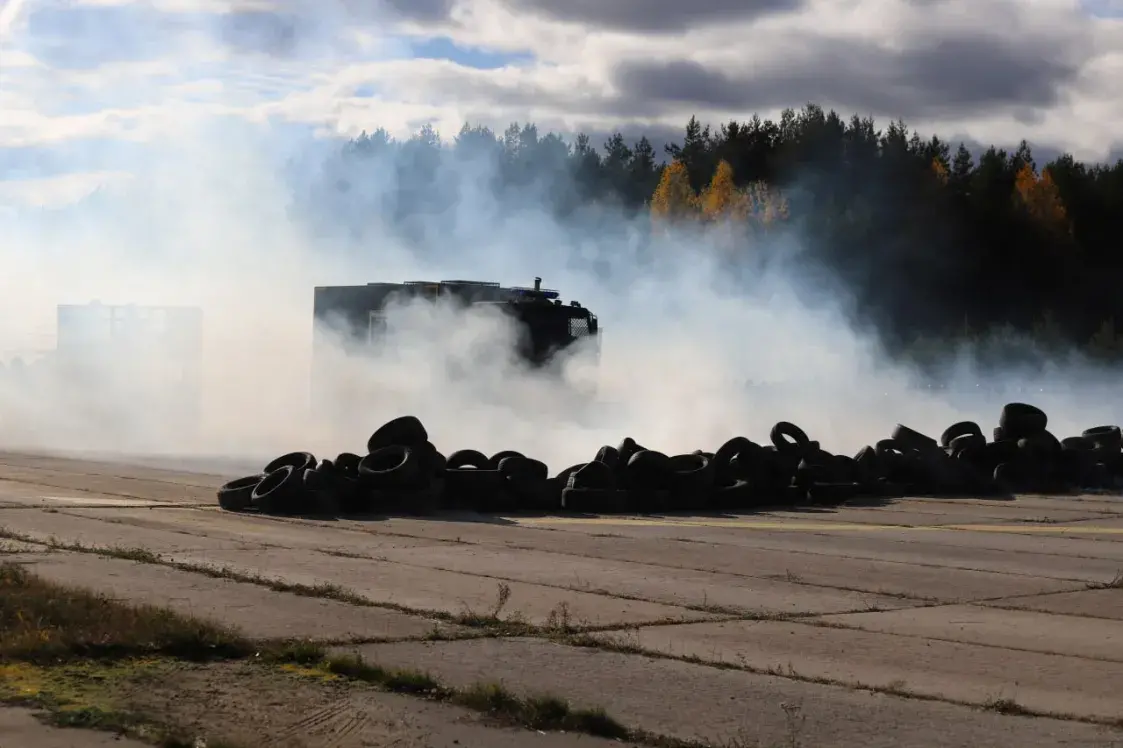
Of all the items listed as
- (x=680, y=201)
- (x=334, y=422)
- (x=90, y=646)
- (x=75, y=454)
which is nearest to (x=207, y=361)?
(x=334, y=422)

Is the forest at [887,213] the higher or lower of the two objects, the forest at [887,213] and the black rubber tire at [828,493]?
the higher

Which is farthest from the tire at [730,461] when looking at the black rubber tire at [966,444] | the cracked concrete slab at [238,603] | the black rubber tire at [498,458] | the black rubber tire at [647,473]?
the cracked concrete slab at [238,603]

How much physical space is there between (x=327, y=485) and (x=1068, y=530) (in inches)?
301

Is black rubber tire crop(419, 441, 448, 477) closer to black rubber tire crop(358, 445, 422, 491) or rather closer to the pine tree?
black rubber tire crop(358, 445, 422, 491)

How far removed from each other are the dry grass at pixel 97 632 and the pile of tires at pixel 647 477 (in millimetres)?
7334

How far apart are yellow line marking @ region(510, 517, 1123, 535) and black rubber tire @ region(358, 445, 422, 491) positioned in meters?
1.25

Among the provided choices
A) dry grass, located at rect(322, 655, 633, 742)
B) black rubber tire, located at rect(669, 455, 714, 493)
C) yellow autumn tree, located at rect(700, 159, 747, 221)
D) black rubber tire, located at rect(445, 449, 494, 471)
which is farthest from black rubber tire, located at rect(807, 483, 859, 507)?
yellow autumn tree, located at rect(700, 159, 747, 221)

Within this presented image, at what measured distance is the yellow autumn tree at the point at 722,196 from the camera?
80.4 metres

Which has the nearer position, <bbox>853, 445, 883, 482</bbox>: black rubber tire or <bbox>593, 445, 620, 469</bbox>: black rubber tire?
<bbox>593, 445, 620, 469</bbox>: black rubber tire

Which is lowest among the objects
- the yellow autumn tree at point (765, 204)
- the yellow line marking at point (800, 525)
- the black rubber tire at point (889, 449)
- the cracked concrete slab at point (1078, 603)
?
the cracked concrete slab at point (1078, 603)

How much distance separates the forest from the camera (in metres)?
52.2

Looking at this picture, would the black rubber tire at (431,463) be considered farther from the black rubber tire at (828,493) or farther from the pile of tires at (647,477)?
the black rubber tire at (828,493)

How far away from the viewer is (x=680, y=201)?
84938mm

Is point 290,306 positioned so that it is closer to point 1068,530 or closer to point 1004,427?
point 1004,427
